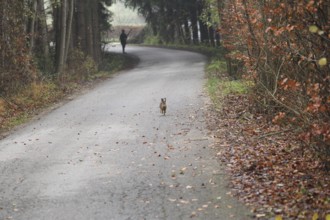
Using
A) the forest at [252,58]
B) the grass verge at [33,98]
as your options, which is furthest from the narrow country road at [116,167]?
the forest at [252,58]

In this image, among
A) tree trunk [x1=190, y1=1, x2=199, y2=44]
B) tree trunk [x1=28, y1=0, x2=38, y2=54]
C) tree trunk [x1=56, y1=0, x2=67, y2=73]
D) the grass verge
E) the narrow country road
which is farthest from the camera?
tree trunk [x1=190, y1=1, x2=199, y2=44]

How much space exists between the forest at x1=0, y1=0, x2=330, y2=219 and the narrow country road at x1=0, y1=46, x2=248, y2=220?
0.95m

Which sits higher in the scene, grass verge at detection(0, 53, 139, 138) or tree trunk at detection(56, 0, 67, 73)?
tree trunk at detection(56, 0, 67, 73)

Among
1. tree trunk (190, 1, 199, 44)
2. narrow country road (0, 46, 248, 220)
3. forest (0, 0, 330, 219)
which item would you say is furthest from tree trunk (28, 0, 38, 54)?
tree trunk (190, 1, 199, 44)

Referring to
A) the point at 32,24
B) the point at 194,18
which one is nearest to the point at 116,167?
the point at 32,24

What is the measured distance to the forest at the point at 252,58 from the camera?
6.64 m

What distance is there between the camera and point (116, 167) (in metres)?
9.75

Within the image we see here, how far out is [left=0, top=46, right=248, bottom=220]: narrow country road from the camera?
24.1 feet

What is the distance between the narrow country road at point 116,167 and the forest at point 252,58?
3.12 ft

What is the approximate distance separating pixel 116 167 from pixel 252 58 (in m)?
5.11

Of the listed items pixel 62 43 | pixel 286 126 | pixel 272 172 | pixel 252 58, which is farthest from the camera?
pixel 62 43

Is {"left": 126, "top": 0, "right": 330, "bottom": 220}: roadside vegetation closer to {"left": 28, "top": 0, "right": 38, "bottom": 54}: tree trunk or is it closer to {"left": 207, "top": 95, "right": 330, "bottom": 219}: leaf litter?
{"left": 207, "top": 95, "right": 330, "bottom": 219}: leaf litter

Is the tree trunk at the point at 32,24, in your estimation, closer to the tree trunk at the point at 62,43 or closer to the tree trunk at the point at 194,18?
the tree trunk at the point at 62,43

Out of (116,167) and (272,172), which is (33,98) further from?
(272,172)
